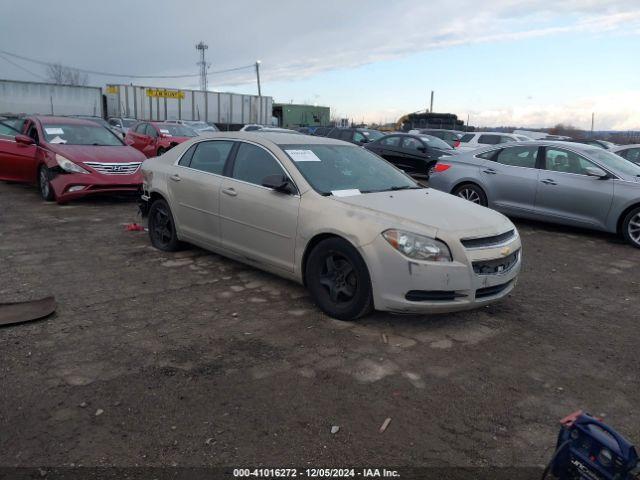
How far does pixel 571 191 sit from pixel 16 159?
999 centimetres

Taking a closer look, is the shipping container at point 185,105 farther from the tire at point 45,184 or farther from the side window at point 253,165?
the side window at point 253,165

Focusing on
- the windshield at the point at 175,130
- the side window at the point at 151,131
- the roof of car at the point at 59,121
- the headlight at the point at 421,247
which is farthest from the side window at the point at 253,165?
the side window at the point at 151,131

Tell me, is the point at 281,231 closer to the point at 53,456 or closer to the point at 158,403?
the point at 158,403

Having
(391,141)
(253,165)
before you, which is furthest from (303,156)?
(391,141)

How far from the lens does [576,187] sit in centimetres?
816

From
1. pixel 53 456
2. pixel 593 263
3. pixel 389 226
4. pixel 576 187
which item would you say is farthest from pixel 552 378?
pixel 576 187

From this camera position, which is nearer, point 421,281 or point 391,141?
point 421,281

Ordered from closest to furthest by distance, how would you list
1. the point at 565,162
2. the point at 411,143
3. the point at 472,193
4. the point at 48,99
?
the point at 565,162, the point at 472,193, the point at 411,143, the point at 48,99

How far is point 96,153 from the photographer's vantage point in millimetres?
9406

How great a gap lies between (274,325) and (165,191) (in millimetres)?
2674

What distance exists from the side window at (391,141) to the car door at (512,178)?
6.60m

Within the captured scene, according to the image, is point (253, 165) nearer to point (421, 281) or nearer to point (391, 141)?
point (421, 281)

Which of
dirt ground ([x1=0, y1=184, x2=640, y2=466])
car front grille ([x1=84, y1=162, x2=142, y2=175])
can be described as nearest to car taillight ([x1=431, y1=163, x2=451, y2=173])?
dirt ground ([x1=0, y1=184, x2=640, y2=466])

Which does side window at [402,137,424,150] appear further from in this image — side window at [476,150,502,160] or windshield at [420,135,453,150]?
side window at [476,150,502,160]
